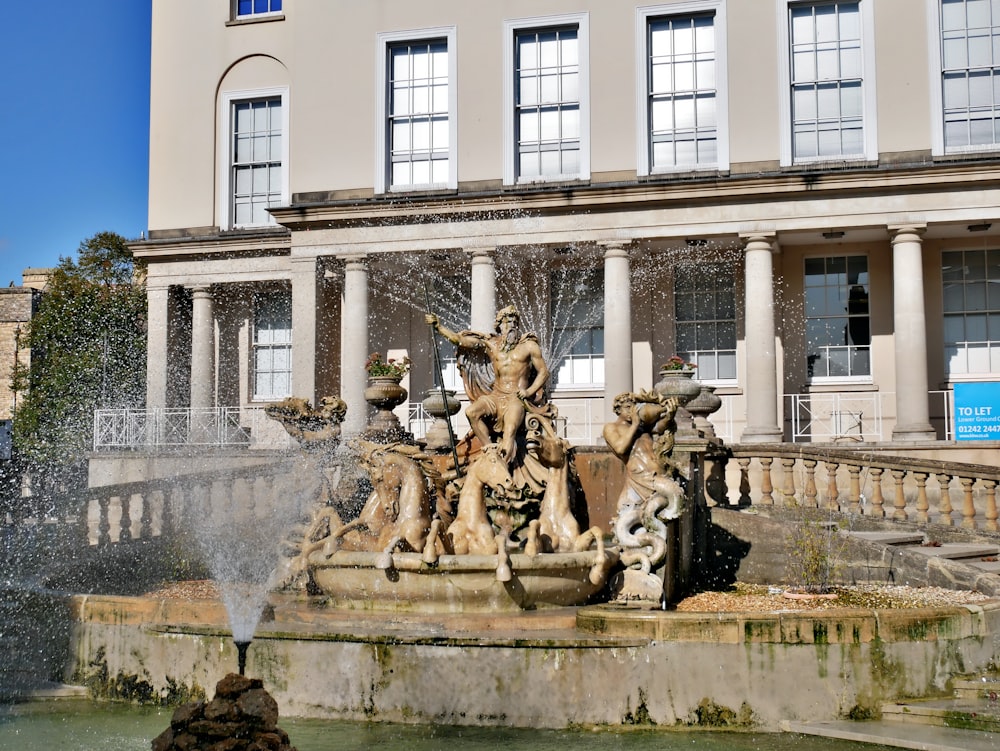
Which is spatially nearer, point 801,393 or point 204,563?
point 204,563

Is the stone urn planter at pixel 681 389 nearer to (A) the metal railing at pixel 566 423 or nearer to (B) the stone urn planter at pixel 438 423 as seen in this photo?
(B) the stone urn planter at pixel 438 423

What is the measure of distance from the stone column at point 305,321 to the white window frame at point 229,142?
382 cm

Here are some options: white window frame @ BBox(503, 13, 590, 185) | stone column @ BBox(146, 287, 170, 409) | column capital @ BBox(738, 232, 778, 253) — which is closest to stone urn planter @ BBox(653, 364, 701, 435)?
column capital @ BBox(738, 232, 778, 253)

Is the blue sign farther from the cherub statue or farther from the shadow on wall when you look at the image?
the cherub statue

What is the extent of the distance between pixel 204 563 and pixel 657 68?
49.1 feet

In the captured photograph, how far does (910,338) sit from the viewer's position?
2159 cm

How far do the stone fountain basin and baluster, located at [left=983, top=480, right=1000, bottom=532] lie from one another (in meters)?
6.34

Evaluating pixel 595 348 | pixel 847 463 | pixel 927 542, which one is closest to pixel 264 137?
pixel 595 348

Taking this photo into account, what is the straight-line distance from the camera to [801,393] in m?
24.0

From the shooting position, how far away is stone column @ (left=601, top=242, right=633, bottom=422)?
2292 cm

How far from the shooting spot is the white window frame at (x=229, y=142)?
1119 inches

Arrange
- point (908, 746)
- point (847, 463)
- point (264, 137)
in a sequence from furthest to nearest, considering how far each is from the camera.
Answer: point (264, 137), point (847, 463), point (908, 746)

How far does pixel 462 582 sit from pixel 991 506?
777cm

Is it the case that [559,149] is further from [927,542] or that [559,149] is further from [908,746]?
[908,746]
